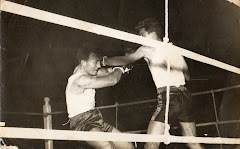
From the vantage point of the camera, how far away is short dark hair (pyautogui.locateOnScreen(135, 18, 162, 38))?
893mm

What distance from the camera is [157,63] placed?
0.94 m

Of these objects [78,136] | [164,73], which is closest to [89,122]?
[78,136]

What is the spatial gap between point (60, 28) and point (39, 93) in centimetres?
14

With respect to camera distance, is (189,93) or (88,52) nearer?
(88,52)

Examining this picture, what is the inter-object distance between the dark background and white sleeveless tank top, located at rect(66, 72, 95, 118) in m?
0.01

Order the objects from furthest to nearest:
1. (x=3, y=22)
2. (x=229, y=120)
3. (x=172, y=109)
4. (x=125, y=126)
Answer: (x=229, y=120)
(x=172, y=109)
(x=125, y=126)
(x=3, y=22)

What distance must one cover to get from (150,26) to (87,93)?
0.81 ft

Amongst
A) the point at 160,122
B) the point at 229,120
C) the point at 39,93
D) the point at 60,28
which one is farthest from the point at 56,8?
the point at 229,120

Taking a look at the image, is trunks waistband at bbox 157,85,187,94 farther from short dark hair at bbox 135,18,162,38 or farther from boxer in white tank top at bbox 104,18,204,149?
short dark hair at bbox 135,18,162,38

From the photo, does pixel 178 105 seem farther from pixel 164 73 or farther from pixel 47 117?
pixel 47 117

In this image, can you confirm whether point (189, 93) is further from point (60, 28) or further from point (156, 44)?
point (60, 28)

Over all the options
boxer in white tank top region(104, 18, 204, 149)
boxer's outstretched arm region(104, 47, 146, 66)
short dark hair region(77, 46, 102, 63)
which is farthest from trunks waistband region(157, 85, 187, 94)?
short dark hair region(77, 46, 102, 63)

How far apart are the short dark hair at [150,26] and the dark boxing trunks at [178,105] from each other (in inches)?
6.0

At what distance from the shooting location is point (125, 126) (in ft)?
2.87
